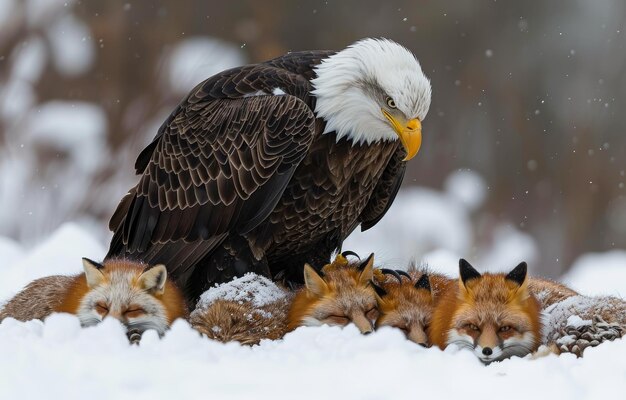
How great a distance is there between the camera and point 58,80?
10.1 meters

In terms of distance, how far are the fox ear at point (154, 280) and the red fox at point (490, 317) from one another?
118cm

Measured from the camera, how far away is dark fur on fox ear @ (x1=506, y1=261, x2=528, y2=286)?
4211 millimetres

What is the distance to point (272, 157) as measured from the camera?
4.99 m

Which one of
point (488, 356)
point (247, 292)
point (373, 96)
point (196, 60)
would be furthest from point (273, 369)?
point (196, 60)

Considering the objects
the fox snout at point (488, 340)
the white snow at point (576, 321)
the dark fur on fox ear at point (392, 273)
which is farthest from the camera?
the dark fur on fox ear at point (392, 273)

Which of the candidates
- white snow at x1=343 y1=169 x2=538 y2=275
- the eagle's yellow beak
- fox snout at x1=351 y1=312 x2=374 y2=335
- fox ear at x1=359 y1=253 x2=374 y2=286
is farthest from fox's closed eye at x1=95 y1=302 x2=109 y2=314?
white snow at x1=343 y1=169 x2=538 y2=275

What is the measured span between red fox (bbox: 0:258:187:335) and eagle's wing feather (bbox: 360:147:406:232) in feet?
5.38

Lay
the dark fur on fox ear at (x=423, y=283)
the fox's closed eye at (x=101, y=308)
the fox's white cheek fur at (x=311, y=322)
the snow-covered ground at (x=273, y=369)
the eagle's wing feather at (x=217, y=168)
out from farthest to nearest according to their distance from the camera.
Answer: the eagle's wing feather at (x=217, y=168) < the dark fur on fox ear at (x=423, y=283) < the fox's white cheek fur at (x=311, y=322) < the fox's closed eye at (x=101, y=308) < the snow-covered ground at (x=273, y=369)

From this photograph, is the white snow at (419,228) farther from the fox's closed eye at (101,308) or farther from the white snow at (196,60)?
the fox's closed eye at (101,308)

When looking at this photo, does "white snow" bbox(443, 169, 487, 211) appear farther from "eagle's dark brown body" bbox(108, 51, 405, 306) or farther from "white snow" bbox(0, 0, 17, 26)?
"eagle's dark brown body" bbox(108, 51, 405, 306)

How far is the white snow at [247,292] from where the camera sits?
15.3 feet

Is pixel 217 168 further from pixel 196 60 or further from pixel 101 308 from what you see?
pixel 196 60

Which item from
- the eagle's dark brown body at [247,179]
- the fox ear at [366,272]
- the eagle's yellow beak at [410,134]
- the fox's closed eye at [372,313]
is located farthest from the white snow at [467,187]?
the fox's closed eye at [372,313]

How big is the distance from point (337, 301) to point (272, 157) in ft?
2.97
